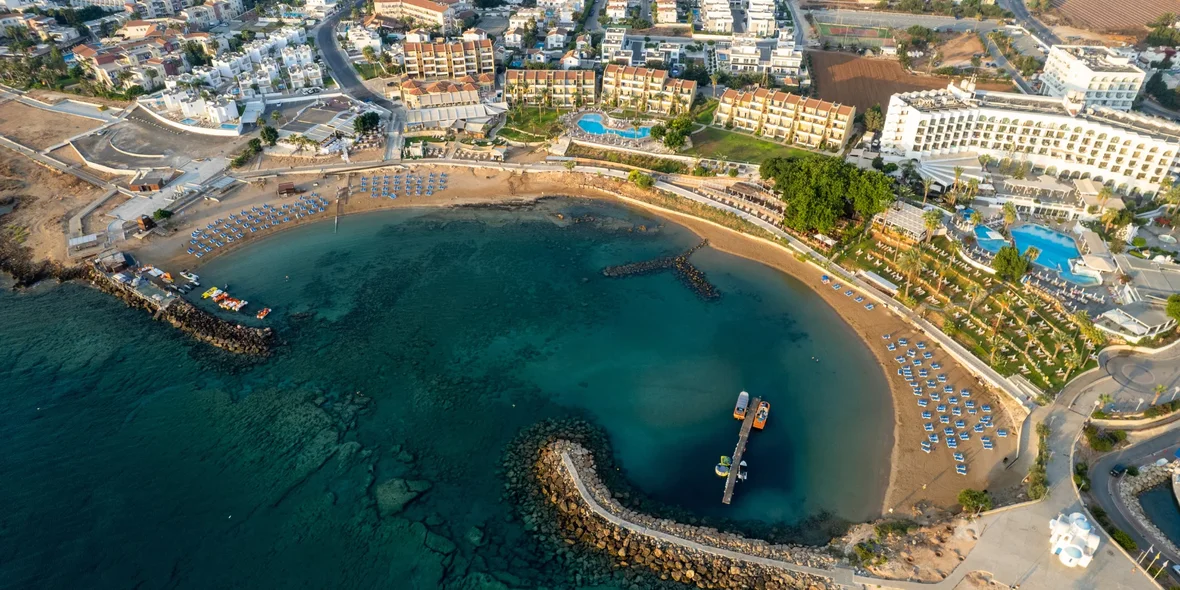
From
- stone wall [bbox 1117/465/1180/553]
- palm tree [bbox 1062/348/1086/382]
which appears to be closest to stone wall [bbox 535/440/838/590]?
stone wall [bbox 1117/465/1180/553]

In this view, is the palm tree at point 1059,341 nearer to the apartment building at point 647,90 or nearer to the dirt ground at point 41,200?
the apartment building at point 647,90

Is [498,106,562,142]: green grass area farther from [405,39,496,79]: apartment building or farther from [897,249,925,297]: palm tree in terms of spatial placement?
[897,249,925,297]: palm tree

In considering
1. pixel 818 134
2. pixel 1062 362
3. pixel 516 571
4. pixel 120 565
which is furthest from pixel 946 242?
pixel 120 565

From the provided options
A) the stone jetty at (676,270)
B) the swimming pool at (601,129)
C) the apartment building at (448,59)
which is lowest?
the stone jetty at (676,270)

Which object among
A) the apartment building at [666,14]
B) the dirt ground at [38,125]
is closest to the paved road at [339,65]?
the dirt ground at [38,125]

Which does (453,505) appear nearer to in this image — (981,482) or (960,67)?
(981,482)

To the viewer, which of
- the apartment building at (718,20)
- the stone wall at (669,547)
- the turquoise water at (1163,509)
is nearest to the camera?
the stone wall at (669,547)
